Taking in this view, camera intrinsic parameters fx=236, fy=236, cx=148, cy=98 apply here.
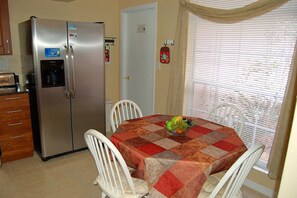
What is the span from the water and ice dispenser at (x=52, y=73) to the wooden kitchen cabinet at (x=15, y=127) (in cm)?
33

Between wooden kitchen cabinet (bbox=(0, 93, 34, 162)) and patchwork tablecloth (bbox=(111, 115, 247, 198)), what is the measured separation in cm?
157

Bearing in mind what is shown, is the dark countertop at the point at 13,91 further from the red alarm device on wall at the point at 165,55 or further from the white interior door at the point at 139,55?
the red alarm device on wall at the point at 165,55

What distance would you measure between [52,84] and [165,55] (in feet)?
5.01

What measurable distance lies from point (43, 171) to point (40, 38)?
1553 millimetres

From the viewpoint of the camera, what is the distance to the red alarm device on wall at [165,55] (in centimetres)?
324

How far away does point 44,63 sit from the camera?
2.82 m

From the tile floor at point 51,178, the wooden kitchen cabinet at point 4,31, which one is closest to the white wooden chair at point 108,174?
the tile floor at point 51,178

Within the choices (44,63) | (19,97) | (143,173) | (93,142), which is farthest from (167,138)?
(19,97)

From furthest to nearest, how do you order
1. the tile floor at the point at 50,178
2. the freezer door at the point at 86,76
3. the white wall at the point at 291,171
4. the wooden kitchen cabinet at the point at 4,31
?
the freezer door at the point at 86,76 → the wooden kitchen cabinet at the point at 4,31 → the tile floor at the point at 50,178 → the white wall at the point at 291,171

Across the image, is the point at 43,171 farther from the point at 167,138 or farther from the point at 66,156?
the point at 167,138

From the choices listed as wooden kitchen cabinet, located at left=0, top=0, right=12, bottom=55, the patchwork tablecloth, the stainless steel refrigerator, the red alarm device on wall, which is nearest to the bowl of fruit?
the patchwork tablecloth

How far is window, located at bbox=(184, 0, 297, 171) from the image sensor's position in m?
2.20

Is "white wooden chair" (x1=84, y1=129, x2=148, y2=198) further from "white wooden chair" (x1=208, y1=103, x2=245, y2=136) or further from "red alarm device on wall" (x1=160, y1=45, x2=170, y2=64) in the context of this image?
"red alarm device on wall" (x1=160, y1=45, x2=170, y2=64)

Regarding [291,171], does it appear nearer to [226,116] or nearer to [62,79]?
[226,116]
